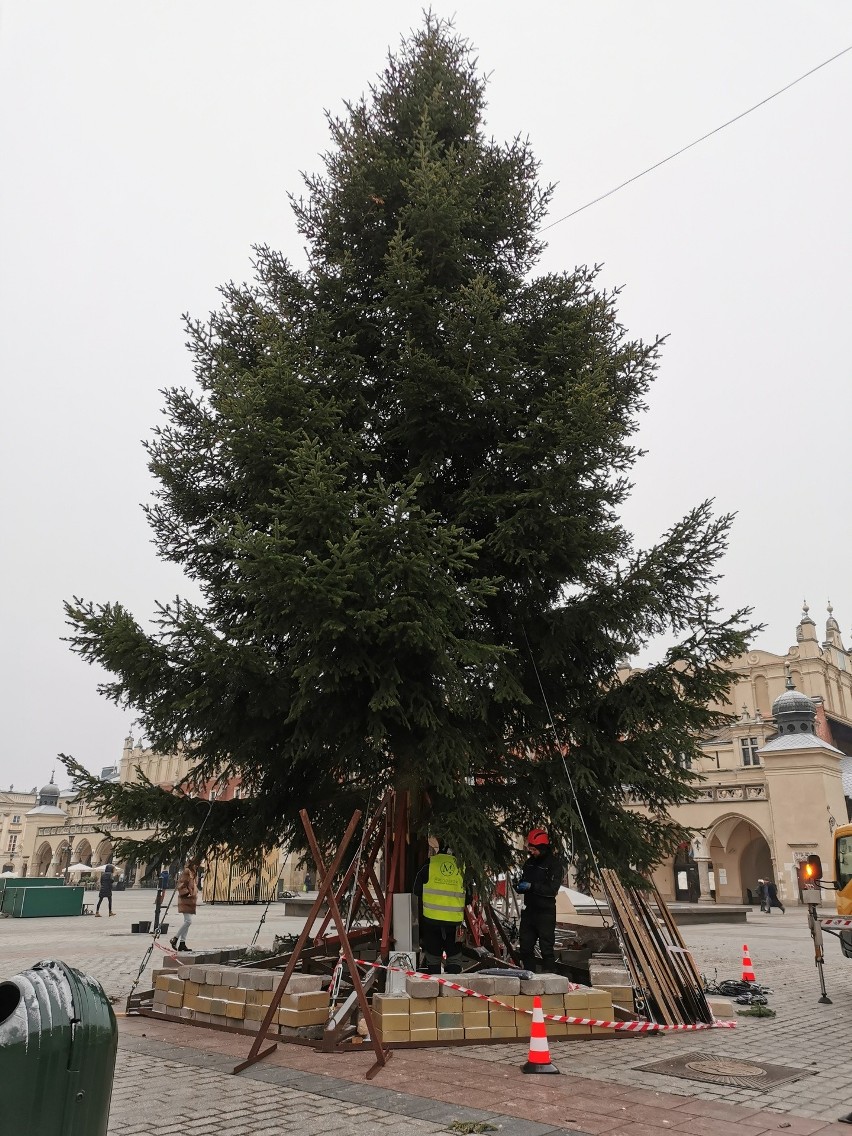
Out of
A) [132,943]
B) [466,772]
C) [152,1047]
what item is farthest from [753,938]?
[152,1047]

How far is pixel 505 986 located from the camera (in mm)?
7879

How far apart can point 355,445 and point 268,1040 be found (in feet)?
20.4

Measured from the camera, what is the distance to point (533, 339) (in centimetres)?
1104

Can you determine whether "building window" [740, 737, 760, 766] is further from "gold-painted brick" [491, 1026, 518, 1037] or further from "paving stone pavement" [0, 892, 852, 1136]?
"gold-painted brick" [491, 1026, 518, 1037]

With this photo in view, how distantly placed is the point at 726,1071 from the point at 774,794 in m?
35.2

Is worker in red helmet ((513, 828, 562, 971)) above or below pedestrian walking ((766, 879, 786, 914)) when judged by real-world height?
above

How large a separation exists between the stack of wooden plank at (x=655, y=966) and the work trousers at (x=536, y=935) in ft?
2.44

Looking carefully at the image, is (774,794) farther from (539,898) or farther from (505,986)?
(505,986)

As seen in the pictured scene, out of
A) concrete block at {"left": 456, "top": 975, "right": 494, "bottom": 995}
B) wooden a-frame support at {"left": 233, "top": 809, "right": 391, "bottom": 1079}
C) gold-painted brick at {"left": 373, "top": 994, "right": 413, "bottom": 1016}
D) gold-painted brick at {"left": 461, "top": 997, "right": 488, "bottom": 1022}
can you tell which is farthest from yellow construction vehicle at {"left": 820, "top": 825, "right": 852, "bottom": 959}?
wooden a-frame support at {"left": 233, "top": 809, "right": 391, "bottom": 1079}

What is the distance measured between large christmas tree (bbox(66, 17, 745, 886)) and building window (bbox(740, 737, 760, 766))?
133 ft

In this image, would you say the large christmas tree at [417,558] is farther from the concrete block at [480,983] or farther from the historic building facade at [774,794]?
the historic building facade at [774,794]

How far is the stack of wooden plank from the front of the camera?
350 inches

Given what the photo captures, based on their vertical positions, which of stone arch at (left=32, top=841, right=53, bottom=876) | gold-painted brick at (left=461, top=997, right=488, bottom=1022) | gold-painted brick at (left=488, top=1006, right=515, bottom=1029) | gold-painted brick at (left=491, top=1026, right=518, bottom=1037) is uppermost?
gold-painted brick at (left=461, top=997, right=488, bottom=1022)

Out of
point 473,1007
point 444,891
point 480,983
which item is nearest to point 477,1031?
point 473,1007
